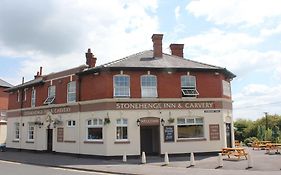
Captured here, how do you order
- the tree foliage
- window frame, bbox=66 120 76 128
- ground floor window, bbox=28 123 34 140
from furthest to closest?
the tree foliage → ground floor window, bbox=28 123 34 140 → window frame, bbox=66 120 76 128

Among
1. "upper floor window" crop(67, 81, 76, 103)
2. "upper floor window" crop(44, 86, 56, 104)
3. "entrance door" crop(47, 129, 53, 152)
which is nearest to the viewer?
"upper floor window" crop(67, 81, 76, 103)

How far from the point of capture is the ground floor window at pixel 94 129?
85.7ft

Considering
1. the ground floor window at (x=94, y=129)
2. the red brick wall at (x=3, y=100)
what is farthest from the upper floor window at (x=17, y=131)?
the ground floor window at (x=94, y=129)

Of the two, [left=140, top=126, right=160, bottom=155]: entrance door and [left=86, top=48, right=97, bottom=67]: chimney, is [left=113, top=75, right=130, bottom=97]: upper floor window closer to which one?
[left=140, top=126, right=160, bottom=155]: entrance door

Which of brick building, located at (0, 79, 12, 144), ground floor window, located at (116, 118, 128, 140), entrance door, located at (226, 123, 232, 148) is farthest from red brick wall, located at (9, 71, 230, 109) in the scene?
brick building, located at (0, 79, 12, 144)

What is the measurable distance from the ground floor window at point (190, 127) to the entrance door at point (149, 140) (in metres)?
1.93

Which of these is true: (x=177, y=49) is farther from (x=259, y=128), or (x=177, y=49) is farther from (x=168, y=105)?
(x=259, y=128)

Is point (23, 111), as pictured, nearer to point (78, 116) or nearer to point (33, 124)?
point (33, 124)

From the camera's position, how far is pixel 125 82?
26.0m

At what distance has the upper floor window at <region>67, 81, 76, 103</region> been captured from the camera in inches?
1136

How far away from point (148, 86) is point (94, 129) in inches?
212

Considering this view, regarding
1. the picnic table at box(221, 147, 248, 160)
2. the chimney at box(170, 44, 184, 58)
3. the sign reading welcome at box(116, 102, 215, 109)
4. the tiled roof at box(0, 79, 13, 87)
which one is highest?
the chimney at box(170, 44, 184, 58)

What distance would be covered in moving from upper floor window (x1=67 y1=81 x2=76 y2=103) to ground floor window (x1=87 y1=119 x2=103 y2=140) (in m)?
3.04

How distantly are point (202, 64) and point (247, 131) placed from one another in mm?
21295
